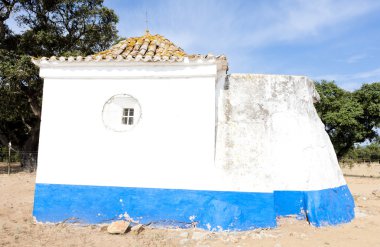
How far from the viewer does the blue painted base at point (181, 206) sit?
6594 mm

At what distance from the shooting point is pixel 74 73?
287 inches

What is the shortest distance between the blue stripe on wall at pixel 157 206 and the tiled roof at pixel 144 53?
8.93 feet

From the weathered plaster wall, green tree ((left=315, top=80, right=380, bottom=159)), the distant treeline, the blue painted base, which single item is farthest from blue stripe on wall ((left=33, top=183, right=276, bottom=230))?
the distant treeline

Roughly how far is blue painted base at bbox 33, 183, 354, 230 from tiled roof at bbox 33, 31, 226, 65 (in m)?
2.72

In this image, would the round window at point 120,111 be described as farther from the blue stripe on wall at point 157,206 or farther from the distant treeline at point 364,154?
the distant treeline at point 364,154

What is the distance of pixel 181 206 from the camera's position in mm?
6711

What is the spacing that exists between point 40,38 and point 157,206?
13606mm

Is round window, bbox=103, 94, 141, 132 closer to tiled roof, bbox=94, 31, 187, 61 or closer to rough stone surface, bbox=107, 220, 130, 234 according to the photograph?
tiled roof, bbox=94, 31, 187, 61

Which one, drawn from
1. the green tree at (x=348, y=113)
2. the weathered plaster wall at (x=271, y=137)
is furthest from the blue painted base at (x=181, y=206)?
the green tree at (x=348, y=113)

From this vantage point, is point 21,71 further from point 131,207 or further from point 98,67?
point 131,207

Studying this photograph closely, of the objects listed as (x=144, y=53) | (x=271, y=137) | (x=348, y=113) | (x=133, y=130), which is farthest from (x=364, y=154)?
(x=133, y=130)

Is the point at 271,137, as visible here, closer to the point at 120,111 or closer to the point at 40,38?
the point at 120,111

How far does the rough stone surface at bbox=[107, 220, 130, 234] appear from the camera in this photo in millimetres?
6445

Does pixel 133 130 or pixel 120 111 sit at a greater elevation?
pixel 120 111
